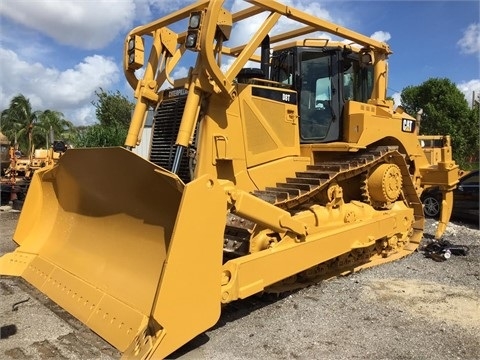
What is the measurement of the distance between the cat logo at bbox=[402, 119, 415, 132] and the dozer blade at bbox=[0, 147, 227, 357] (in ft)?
14.6

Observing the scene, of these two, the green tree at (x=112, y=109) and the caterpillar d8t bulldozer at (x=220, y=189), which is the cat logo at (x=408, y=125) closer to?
the caterpillar d8t bulldozer at (x=220, y=189)

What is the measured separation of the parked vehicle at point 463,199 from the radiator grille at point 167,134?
283 inches

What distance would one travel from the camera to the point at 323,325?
13.9ft

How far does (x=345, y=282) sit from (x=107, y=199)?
307cm

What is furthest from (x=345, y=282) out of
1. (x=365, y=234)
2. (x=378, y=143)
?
(x=378, y=143)

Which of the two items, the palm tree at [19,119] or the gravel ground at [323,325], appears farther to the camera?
the palm tree at [19,119]

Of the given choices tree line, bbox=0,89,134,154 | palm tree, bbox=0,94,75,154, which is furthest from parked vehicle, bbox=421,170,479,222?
palm tree, bbox=0,94,75,154

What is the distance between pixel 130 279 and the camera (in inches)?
155

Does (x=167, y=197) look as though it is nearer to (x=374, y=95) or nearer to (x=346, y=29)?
(x=346, y=29)

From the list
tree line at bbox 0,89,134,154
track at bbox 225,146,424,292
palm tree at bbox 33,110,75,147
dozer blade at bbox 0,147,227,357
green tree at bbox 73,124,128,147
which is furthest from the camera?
palm tree at bbox 33,110,75,147

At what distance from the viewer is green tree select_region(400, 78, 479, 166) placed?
25.4 meters

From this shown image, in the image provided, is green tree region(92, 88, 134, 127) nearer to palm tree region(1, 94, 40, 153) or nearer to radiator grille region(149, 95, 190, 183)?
palm tree region(1, 94, 40, 153)

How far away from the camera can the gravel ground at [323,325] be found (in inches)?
147

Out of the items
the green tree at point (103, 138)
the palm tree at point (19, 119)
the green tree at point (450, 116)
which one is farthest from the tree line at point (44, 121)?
the green tree at point (450, 116)
